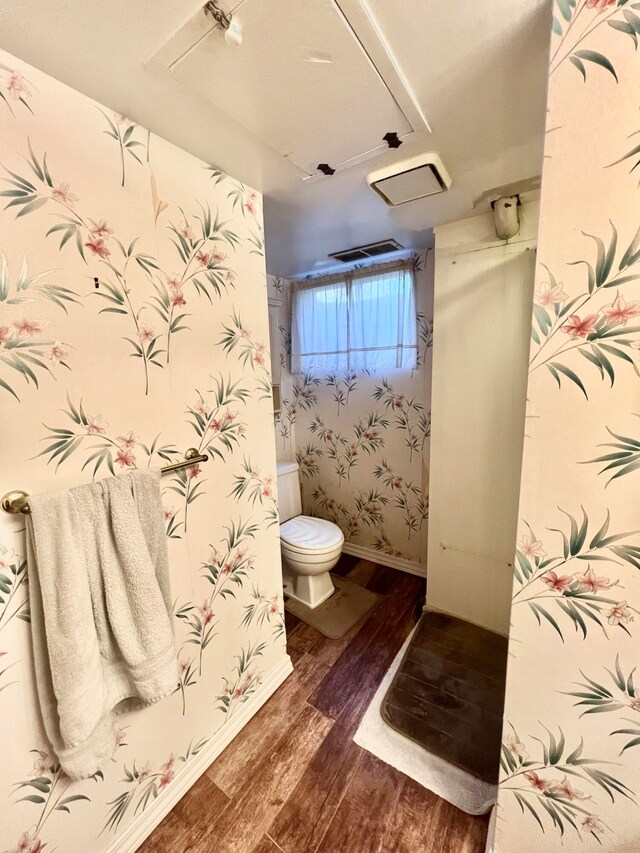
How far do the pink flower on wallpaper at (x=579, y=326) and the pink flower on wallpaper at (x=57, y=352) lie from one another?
118cm

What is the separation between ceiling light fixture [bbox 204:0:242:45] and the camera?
666mm

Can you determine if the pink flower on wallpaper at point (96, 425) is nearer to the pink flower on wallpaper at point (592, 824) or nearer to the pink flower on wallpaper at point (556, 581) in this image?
the pink flower on wallpaper at point (556, 581)

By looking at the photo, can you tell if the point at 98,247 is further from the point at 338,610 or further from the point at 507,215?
the point at 338,610

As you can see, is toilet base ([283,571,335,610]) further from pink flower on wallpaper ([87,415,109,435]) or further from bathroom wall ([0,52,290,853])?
pink flower on wallpaper ([87,415,109,435])

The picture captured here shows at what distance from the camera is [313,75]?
816 mm

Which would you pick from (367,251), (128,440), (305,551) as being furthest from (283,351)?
(128,440)

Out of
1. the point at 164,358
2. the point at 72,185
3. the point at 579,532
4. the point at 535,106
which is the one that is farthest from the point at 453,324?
the point at 72,185

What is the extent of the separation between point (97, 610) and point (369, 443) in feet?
6.10

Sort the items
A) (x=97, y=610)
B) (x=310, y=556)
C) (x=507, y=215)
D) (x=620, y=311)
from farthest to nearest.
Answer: (x=310, y=556) < (x=507, y=215) < (x=97, y=610) < (x=620, y=311)

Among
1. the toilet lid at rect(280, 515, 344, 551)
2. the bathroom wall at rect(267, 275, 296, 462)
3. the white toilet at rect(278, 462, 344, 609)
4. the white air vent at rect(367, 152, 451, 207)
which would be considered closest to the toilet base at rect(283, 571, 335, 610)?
the white toilet at rect(278, 462, 344, 609)

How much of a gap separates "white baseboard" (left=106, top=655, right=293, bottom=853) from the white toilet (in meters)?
0.49

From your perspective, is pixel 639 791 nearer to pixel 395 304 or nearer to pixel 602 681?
pixel 602 681

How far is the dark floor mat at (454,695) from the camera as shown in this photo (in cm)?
126

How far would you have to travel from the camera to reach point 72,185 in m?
0.84
